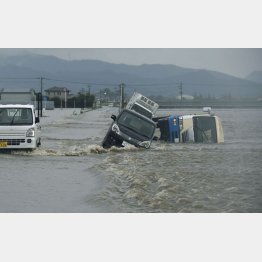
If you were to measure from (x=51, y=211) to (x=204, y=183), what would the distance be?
137 inches

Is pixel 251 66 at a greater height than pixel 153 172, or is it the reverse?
pixel 251 66

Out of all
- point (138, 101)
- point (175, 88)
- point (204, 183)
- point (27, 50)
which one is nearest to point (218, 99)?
point (175, 88)

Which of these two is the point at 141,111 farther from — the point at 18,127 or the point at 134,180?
the point at 134,180

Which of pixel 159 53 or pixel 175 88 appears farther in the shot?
pixel 175 88

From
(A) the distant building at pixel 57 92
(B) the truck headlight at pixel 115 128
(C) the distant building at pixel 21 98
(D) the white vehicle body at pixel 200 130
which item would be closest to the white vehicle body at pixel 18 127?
(C) the distant building at pixel 21 98

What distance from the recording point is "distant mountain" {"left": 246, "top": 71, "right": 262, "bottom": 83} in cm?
925

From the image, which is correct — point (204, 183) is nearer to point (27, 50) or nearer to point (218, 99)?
point (218, 99)

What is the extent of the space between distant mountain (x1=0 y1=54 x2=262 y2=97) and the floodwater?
3.82 ft

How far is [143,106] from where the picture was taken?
1714 cm

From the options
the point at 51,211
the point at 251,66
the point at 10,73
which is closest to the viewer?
the point at 51,211

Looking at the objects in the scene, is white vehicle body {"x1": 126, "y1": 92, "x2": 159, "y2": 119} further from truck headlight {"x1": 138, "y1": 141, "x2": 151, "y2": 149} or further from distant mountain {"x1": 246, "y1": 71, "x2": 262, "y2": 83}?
distant mountain {"x1": 246, "y1": 71, "x2": 262, "y2": 83}

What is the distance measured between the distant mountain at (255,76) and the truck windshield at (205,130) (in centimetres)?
918

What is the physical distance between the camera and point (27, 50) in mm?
9555

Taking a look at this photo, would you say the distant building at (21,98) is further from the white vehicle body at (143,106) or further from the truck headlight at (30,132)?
the white vehicle body at (143,106)
